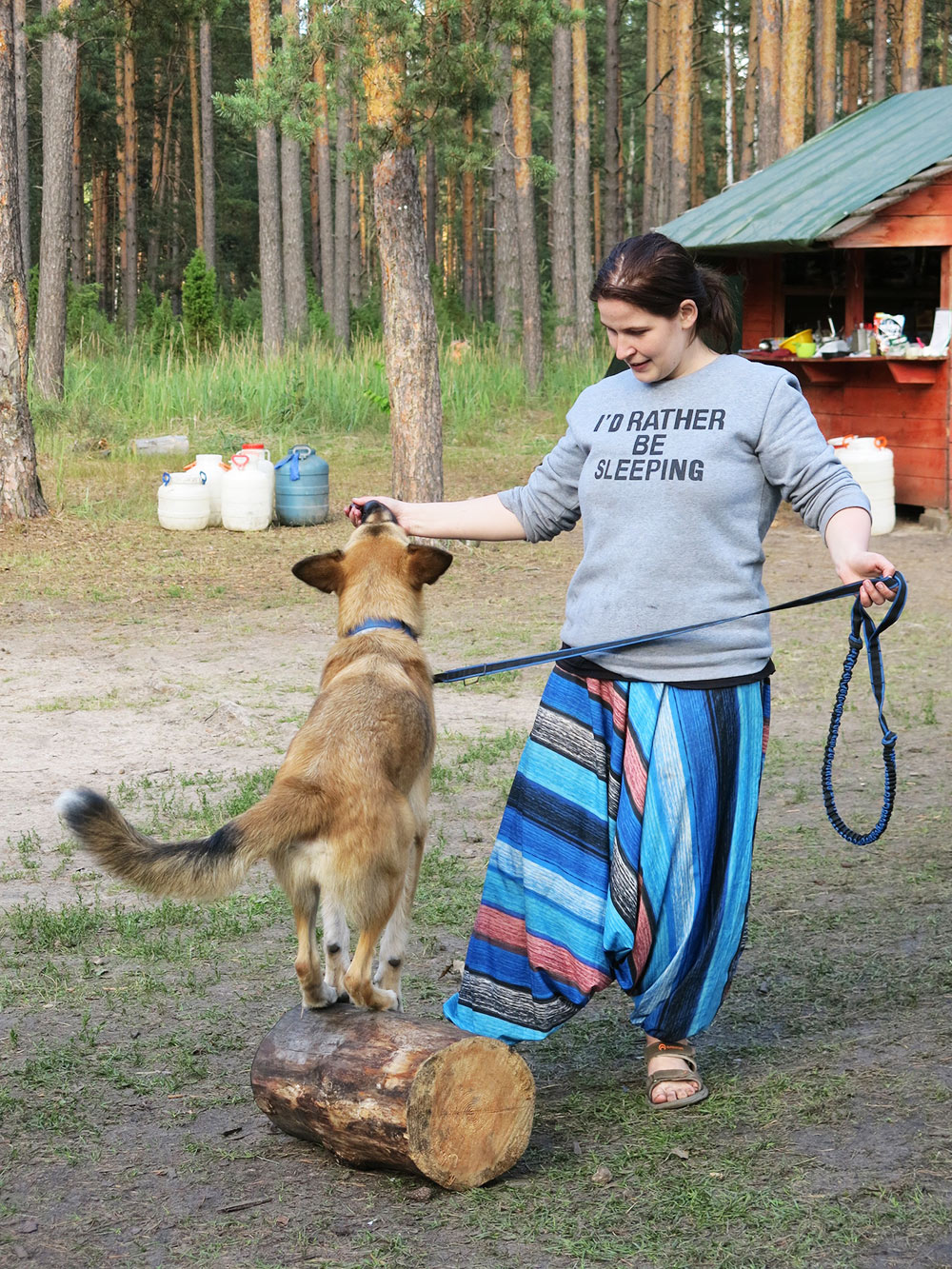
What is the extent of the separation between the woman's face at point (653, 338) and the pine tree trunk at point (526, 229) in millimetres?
20015

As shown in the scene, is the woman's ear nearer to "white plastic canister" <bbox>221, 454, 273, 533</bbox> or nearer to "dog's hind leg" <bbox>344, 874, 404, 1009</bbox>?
"dog's hind leg" <bbox>344, 874, 404, 1009</bbox>

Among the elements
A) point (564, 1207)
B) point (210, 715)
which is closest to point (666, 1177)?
point (564, 1207)

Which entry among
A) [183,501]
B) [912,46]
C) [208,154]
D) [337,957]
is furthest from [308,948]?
[208,154]

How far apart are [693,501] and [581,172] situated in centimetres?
2736

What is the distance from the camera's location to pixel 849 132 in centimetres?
1742

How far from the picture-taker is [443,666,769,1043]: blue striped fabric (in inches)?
133

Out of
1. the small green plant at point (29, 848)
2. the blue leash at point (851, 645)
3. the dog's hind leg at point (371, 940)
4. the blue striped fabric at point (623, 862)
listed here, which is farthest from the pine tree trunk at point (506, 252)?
the dog's hind leg at point (371, 940)

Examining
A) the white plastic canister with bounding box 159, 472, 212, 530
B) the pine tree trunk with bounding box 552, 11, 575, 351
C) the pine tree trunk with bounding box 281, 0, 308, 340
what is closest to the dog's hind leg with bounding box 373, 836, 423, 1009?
the white plastic canister with bounding box 159, 472, 212, 530

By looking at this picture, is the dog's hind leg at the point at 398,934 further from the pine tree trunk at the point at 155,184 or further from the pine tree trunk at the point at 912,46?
the pine tree trunk at the point at 155,184

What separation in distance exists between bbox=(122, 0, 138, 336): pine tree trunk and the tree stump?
30395 mm

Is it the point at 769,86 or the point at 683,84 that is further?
the point at 683,84

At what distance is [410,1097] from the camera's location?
3125 mm

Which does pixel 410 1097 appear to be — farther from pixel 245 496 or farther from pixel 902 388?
pixel 902 388

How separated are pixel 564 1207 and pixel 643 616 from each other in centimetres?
140
